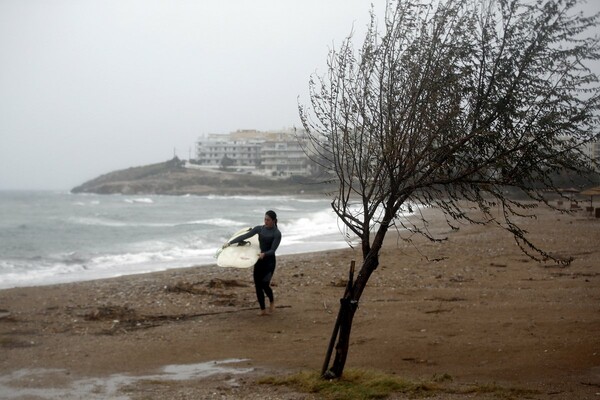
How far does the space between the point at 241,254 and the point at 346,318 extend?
14.5 ft

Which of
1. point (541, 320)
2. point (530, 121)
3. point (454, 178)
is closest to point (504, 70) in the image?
point (530, 121)

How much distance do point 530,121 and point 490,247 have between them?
15151 mm

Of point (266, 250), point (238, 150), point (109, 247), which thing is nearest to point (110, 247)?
point (109, 247)

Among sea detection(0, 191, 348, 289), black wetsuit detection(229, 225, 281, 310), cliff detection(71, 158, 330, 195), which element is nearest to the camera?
black wetsuit detection(229, 225, 281, 310)

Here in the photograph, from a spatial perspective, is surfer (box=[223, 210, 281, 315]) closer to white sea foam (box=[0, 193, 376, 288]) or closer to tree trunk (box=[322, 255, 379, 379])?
tree trunk (box=[322, 255, 379, 379])

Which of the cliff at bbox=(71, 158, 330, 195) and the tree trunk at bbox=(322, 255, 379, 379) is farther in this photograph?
the cliff at bbox=(71, 158, 330, 195)

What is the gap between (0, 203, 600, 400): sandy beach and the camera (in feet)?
25.0

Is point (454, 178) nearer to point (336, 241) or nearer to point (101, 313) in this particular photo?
point (101, 313)

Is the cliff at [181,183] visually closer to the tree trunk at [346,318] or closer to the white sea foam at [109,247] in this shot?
the white sea foam at [109,247]

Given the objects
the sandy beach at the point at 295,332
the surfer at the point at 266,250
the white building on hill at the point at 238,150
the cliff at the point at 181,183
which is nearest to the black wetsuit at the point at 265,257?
the surfer at the point at 266,250

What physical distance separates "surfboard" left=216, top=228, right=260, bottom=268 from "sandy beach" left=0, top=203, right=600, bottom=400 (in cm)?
98

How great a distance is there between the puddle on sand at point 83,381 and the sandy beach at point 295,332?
0.03m

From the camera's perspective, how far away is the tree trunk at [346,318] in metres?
7.16

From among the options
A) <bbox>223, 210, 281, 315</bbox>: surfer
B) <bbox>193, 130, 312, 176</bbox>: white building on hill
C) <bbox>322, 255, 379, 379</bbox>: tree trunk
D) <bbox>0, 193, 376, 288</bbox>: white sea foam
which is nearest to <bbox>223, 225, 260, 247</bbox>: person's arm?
<bbox>223, 210, 281, 315</bbox>: surfer
